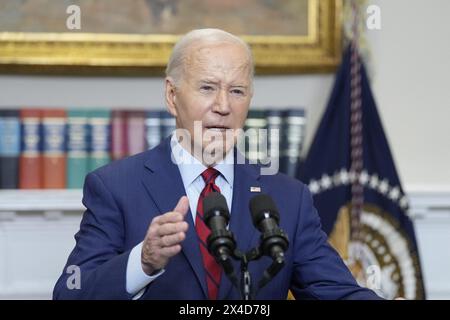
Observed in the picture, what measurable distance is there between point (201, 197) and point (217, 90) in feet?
1.00

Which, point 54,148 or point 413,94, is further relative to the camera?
point 413,94

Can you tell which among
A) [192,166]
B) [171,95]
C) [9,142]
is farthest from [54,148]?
[192,166]

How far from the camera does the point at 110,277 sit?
197 cm

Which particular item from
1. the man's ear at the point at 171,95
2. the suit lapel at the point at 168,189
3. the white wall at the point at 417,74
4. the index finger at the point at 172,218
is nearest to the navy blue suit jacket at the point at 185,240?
the suit lapel at the point at 168,189

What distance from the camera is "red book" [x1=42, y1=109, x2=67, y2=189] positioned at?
14.1 feet

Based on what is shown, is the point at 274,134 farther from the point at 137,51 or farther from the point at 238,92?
the point at 238,92

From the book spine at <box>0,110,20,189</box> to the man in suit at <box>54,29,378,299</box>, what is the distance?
2026 mm

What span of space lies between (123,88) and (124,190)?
2307 mm

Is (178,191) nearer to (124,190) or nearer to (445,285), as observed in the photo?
(124,190)

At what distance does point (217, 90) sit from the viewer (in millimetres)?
2295

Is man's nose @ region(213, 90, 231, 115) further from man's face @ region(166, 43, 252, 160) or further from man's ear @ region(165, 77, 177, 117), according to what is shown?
man's ear @ region(165, 77, 177, 117)

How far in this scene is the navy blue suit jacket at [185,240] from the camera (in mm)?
2145

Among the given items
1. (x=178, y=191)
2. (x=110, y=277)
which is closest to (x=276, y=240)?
(x=110, y=277)

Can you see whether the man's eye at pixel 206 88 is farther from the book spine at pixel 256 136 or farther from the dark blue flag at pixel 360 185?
the dark blue flag at pixel 360 185
